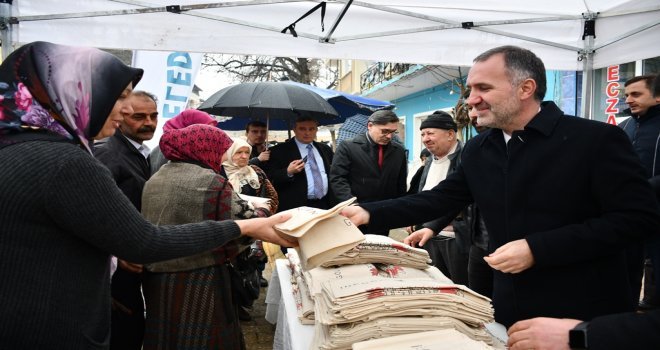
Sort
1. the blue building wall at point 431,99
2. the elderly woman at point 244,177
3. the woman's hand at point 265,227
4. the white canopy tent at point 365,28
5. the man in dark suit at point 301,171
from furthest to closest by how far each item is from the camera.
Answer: the blue building wall at point 431,99, the man in dark suit at point 301,171, the elderly woman at point 244,177, the white canopy tent at point 365,28, the woman's hand at point 265,227

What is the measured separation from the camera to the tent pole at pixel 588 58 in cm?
404

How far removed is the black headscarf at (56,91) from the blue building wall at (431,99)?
7.53 meters

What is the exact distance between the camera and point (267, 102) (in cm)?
505

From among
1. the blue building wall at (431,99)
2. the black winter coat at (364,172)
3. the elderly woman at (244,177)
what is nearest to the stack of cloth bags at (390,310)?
Result: the elderly woman at (244,177)

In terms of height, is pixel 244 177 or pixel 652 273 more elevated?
pixel 244 177

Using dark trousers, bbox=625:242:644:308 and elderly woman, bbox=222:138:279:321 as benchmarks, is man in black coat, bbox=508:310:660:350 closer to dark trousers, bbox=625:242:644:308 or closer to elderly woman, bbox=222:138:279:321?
dark trousers, bbox=625:242:644:308

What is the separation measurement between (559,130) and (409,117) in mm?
15754

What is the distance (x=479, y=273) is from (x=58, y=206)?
2.54 metres

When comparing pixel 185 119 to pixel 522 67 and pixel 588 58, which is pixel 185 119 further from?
pixel 588 58

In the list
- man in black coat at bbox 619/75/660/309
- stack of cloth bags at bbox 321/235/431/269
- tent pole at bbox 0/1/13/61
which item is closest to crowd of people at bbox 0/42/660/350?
stack of cloth bags at bbox 321/235/431/269

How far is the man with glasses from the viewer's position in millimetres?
4484

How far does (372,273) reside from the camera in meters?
1.95

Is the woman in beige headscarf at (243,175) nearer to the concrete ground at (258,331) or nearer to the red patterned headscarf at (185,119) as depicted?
the red patterned headscarf at (185,119)

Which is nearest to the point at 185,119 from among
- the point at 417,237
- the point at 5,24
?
the point at 5,24
